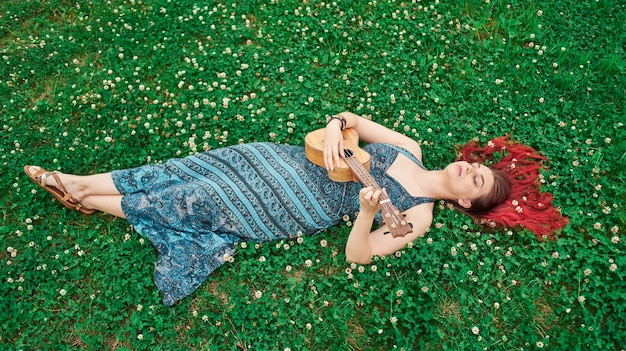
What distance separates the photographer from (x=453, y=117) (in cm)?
603

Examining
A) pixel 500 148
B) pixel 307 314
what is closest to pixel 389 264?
pixel 307 314

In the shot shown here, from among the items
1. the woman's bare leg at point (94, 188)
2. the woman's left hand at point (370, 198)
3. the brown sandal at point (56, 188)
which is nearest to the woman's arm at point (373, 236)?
the woman's left hand at point (370, 198)

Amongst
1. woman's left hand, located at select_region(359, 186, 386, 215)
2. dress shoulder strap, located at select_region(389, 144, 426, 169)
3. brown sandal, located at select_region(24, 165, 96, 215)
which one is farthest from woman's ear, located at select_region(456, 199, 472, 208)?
brown sandal, located at select_region(24, 165, 96, 215)

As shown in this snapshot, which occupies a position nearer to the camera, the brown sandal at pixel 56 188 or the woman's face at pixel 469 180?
the woman's face at pixel 469 180

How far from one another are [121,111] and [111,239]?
5.65 feet

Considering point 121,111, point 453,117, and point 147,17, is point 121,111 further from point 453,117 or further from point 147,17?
point 453,117

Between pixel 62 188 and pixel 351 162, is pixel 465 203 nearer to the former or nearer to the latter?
pixel 351 162

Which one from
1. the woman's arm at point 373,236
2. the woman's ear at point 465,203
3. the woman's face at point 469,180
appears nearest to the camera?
the woman's arm at point 373,236

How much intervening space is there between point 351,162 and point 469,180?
113cm

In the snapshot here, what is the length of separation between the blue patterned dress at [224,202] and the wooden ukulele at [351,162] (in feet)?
0.59

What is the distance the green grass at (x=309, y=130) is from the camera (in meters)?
4.52

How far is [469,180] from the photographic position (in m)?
4.74

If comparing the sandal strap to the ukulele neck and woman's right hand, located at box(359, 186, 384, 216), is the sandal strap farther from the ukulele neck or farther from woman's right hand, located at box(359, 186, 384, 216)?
woman's right hand, located at box(359, 186, 384, 216)

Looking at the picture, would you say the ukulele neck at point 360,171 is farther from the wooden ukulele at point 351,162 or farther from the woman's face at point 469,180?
the woman's face at point 469,180
